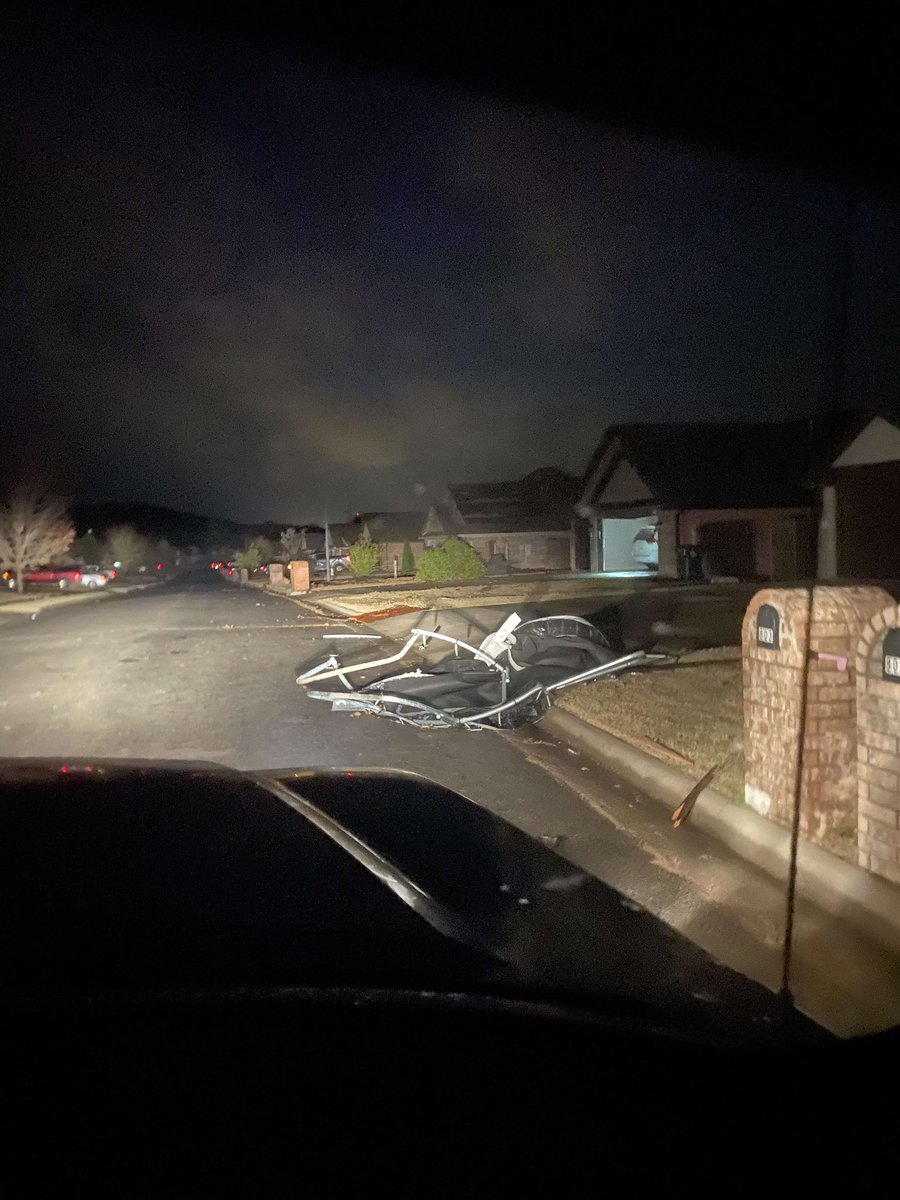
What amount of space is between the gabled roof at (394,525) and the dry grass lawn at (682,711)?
71.6 m

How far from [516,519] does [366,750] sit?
52070 mm

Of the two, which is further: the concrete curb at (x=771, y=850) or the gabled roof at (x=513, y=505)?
the gabled roof at (x=513, y=505)

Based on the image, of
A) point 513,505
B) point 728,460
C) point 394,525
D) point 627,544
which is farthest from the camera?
point 394,525

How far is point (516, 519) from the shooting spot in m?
60.5

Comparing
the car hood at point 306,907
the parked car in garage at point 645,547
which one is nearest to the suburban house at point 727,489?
the parked car in garage at point 645,547

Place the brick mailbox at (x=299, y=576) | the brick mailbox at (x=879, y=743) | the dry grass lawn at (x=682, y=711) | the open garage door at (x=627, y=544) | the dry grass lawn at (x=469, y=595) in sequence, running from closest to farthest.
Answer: the brick mailbox at (x=879, y=743) → the dry grass lawn at (x=682, y=711) → the dry grass lawn at (x=469, y=595) → the open garage door at (x=627, y=544) → the brick mailbox at (x=299, y=576)

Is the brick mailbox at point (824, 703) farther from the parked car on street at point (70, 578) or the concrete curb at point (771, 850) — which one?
the parked car on street at point (70, 578)

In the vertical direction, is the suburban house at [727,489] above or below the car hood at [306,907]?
above

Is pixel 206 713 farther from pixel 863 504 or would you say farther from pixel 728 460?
pixel 728 460

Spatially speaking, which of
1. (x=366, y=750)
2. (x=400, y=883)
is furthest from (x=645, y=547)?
(x=400, y=883)

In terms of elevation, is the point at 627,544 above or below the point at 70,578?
above

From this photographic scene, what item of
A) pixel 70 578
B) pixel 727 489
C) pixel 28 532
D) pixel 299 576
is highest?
pixel 727 489

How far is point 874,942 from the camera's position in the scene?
4543 mm

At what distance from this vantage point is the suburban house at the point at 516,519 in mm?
57969
